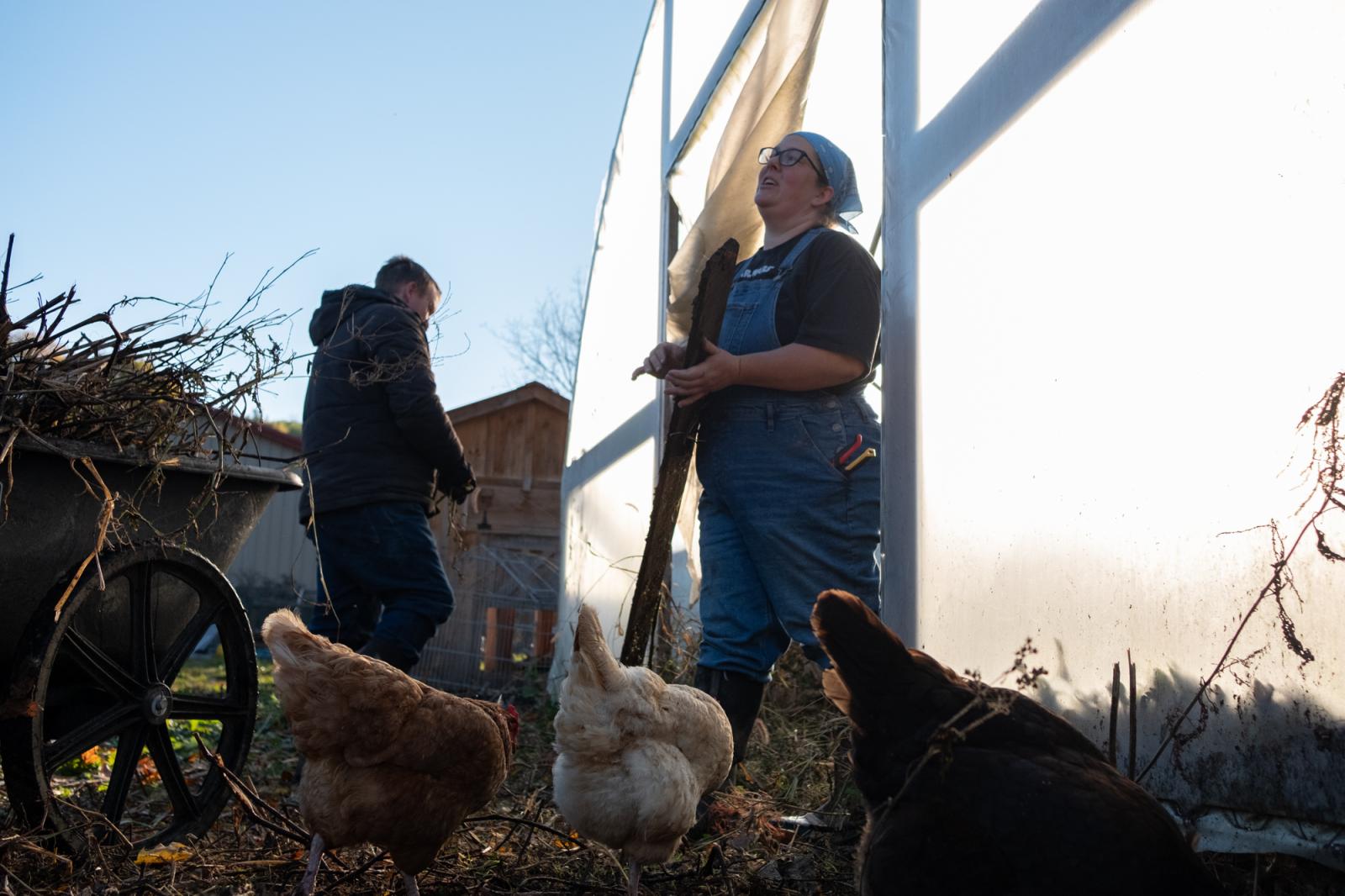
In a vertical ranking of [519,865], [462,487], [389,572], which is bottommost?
[519,865]

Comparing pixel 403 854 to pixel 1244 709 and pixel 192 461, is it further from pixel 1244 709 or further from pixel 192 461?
pixel 1244 709

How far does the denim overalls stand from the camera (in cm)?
300

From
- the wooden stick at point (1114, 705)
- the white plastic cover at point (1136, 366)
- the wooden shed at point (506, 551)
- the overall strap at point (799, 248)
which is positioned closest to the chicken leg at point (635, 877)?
the white plastic cover at point (1136, 366)

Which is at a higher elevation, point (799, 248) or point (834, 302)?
point (799, 248)

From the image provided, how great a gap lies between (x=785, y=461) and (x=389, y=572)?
2.03 m

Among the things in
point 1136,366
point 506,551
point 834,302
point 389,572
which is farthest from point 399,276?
point 506,551

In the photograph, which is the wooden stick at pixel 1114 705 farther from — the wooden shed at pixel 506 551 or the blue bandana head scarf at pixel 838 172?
the wooden shed at pixel 506 551

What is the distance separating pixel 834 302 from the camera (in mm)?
3084

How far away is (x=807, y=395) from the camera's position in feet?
10.3

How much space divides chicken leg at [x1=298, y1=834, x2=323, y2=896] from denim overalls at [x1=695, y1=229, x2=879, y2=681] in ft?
4.05

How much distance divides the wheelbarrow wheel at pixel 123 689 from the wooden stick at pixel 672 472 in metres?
1.23

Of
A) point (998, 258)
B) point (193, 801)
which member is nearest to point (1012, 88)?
point (998, 258)

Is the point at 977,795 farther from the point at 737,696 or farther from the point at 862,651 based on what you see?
the point at 737,696

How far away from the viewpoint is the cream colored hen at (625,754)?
2486 mm
